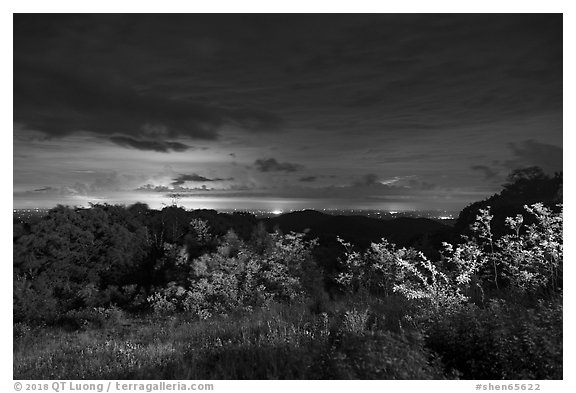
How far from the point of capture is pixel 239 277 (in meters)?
8.79

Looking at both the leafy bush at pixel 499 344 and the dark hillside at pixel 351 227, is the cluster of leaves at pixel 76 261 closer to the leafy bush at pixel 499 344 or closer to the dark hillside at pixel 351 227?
the dark hillside at pixel 351 227

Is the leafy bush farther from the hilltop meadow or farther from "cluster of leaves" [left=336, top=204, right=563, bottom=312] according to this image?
"cluster of leaves" [left=336, top=204, right=563, bottom=312]

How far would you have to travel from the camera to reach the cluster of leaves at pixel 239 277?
8.33m

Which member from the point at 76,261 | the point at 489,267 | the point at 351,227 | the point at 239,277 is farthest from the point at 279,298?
the point at 76,261

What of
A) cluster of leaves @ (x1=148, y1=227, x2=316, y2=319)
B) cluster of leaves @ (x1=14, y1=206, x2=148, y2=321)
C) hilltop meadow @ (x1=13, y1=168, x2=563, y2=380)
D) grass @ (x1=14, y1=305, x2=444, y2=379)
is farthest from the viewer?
cluster of leaves @ (x1=14, y1=206, x2=148, y2=321)

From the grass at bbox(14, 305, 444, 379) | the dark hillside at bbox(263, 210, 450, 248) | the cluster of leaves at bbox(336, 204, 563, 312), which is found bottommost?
the grass at bbox(14, 305, 444, 379)

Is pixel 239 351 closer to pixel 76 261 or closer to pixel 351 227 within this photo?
pixel 351 227

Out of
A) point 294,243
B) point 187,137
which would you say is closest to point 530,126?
point 294,243

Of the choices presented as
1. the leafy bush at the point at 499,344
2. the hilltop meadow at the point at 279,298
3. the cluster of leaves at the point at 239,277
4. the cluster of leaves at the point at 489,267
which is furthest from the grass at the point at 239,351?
the cluster of leaves at the point at 489,267

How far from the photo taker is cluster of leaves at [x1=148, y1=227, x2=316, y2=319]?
27.3ft

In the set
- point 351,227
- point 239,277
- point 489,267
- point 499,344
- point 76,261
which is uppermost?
point 351,227

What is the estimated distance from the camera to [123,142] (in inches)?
353

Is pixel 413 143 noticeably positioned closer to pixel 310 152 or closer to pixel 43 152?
pixel 310 152

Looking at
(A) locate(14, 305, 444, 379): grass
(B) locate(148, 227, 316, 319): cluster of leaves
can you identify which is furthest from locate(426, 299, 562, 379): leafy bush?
(B) locate(148, 227, 316, 319): cluster of leaves
